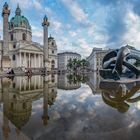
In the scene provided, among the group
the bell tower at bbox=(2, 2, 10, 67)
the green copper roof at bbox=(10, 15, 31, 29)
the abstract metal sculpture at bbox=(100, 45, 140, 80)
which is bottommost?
the abstract metal sculpture at bbox=(100, 45, 140, 80)

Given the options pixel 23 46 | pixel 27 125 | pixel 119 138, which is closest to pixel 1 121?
pixel 27 125

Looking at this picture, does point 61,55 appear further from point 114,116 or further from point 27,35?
point 114,116

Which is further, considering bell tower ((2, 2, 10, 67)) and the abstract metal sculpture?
bell tower ((2, 2, 10, 67))

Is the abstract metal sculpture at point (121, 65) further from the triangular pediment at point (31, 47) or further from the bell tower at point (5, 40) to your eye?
the triangular pediment at point (31, 47)

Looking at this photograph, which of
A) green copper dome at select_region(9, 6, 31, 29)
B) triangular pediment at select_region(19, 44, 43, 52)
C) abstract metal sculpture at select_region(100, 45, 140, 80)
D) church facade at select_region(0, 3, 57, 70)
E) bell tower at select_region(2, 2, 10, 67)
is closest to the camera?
abstract metal sculpture at select_region(100, 45, 140, 80)

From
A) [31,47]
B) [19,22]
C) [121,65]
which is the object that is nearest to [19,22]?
[19,22]

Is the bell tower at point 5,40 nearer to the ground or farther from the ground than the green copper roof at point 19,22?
nearer to the ground

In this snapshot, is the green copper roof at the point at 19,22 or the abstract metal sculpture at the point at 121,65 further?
the green copper roof at the point at 19,22

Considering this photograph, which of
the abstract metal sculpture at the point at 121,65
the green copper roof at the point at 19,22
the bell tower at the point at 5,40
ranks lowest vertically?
the abstract metal sculpture at the point at 121,65

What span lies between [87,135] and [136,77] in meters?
18.0

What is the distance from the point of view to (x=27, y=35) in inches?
3620

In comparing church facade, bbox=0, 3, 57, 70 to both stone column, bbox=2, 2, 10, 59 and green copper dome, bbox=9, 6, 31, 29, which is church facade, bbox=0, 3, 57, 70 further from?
stone column, bbox=2, 2, 10, 59

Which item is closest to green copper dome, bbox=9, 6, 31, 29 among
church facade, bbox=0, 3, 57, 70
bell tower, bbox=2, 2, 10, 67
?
church facade, bbox=0, 3, 57, 70

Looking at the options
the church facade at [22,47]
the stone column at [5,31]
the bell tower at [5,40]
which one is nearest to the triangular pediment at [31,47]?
the church facade at [22,47]
